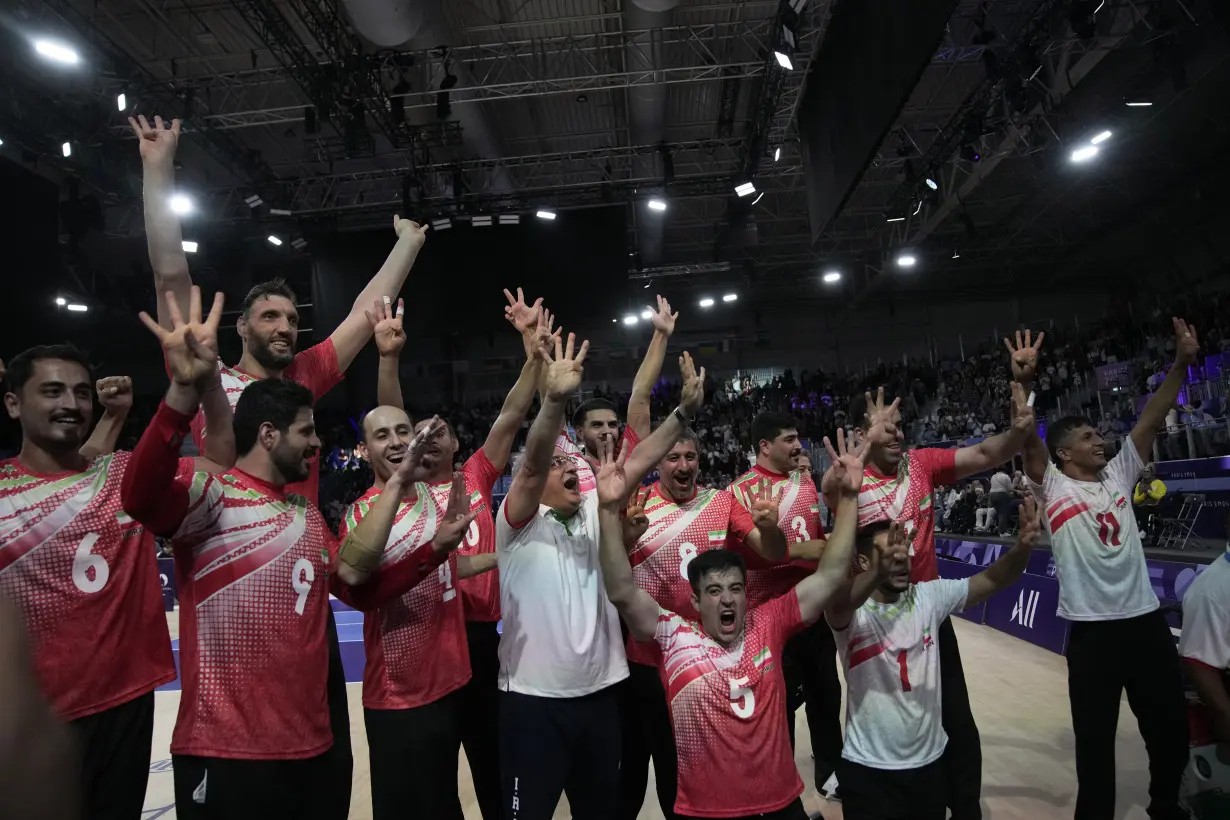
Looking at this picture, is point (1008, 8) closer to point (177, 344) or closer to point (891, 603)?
point (891, 603)

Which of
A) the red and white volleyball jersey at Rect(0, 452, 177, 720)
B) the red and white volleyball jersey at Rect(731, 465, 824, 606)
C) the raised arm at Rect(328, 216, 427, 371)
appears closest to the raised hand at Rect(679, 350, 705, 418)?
the red and white volleyball jersey at Rect(731, 465, 824, 606)

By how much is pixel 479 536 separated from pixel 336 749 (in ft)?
4.53

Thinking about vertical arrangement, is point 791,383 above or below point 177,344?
above

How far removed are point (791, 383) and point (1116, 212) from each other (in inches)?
409

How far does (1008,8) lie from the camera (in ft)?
38.0

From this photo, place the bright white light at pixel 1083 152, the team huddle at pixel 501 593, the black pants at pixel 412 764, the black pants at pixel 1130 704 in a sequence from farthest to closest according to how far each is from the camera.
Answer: the bright white light at pixel 1083 152 < the black pants at pixel 1130 704 < the black pants at pixel 412 764 < the team huddle at pixel 501 593

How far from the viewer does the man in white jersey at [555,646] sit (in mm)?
2797

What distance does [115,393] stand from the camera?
310cm

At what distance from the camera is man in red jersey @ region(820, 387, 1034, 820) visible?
319 centimetres

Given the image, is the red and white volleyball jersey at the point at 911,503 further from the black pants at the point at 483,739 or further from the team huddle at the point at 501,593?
the black pants at the point at 483,739

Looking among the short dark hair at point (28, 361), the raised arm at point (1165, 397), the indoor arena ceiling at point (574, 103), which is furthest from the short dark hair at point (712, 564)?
the indoor arena ceiling at point (574, 103)

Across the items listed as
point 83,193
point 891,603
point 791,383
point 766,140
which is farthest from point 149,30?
point 791,383

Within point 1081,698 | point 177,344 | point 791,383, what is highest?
point 791,383

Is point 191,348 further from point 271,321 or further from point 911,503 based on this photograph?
point 911,503
